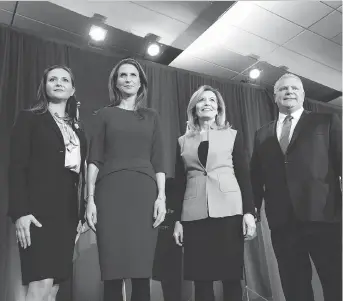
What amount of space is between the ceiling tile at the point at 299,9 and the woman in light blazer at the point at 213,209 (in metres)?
1.72

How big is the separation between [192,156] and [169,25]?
1924 millimetres

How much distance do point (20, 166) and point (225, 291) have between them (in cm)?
98

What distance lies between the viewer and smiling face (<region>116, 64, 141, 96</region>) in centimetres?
172

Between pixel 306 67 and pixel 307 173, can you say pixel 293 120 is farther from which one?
pixel 306 67

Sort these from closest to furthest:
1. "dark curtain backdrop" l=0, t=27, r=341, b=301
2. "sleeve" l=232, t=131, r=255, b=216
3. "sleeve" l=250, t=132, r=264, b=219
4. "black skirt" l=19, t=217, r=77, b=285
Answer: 1. "black skirt" l=19, t=217, r=77, b=285
2. "sleeve" l=232, t=131, r=255, b=216
3. "sleeve" l=250, t=132, r=264, b=219
4. "dark curtain backdrop" l=0, t=27, r=341, b=301

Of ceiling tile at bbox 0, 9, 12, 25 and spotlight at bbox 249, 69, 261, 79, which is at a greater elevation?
ceiling tile at bbox 0, 9, 12, 25

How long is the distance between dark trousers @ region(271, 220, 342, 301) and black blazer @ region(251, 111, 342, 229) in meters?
0.05

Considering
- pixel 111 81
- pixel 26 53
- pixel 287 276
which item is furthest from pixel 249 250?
pixel 26 53

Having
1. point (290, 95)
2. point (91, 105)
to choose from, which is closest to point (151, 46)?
point (91, 105)

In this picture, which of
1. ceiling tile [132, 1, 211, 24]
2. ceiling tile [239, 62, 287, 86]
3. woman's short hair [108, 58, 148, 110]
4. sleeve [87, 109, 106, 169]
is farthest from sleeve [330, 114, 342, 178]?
ceiling tile [239, 62, 287, 86]

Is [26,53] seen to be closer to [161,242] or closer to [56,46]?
[56,46]

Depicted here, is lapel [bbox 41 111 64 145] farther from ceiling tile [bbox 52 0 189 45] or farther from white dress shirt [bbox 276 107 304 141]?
ceiling tile [bbox 52 0 189 45]

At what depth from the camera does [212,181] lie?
171 cm

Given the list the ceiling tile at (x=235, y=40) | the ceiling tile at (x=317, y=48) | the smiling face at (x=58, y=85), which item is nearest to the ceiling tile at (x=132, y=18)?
the ceiling tile at (x=235, y=40)
